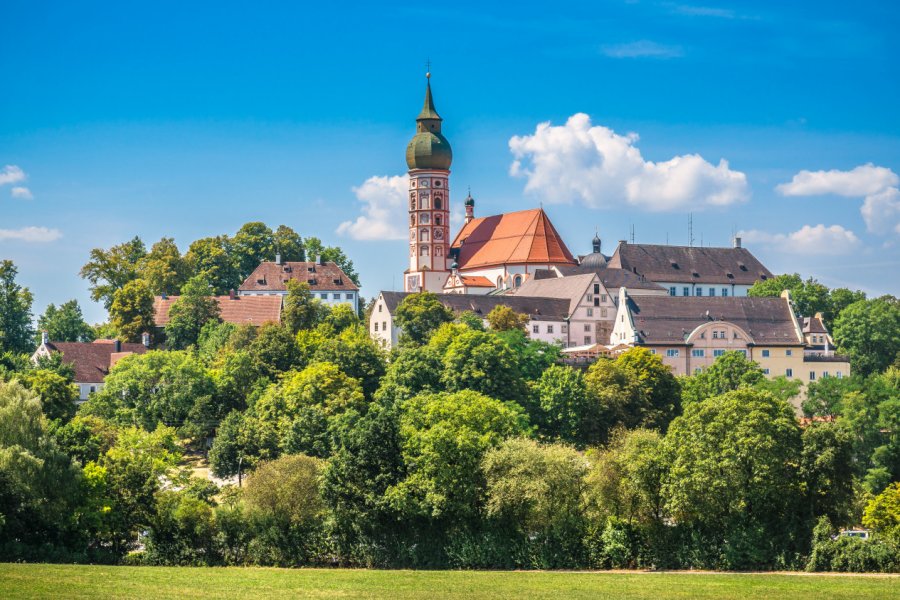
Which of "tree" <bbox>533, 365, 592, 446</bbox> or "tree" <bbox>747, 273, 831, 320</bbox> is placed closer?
"tree" <bbox>533, 365, 592, 446</bbox>

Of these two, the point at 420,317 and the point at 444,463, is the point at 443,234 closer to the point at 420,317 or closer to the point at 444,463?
the point at 420,317

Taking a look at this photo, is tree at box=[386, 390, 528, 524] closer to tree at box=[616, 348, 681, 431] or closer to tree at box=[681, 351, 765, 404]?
tree at box=[616, 348, 681, 431]

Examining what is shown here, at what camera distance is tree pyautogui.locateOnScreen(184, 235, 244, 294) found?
122562 mm

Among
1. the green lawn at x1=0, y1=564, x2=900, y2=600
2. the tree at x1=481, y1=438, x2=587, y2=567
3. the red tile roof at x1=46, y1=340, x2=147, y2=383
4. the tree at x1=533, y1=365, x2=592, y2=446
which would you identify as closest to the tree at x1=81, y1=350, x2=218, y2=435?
the red tile roof at x1=46, y1=340, x2=147, y2=383

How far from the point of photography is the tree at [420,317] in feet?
312

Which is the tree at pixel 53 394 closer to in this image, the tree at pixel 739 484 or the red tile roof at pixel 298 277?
the tree at pixel 739 484

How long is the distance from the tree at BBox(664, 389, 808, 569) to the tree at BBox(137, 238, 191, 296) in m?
68.8

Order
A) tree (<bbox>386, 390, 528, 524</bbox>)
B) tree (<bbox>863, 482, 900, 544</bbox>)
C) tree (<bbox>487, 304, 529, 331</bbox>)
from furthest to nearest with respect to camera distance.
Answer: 1. tree (<bbox>487, 304, 529, 331</bbox>)
2. tree (<bbox>386, 390, 528, 524</bbox>)
3. tree (<bbox>863, 482, 900, 544</bbox>)

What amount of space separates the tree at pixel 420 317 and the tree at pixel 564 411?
64.4 feet

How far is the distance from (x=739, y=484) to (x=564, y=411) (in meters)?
23.0

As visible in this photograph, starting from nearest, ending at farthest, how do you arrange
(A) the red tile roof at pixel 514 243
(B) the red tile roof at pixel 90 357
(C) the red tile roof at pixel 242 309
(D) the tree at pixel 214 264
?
(B) the red tile roof at pixel 90 357 < (C) the red tile roof at pixel 242 309 < (D) the tree at pixel 214 264 < (A) the red tile roof at pixel 514 243

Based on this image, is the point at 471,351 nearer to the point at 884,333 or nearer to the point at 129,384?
the point at 129,384

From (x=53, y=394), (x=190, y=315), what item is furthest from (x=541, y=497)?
(x=190, y=315)

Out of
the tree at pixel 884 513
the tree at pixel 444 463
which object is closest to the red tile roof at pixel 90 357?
the tree at pixel 444 463
